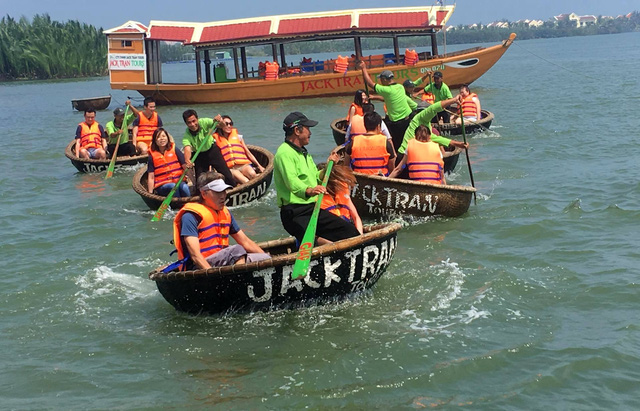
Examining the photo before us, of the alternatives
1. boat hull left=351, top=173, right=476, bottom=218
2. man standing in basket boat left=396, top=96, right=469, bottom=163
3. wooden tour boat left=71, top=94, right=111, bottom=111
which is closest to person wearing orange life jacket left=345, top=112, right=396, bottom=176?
boat hull left=351, top=173, right=476, bottom=218

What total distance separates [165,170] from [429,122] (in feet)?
13.1

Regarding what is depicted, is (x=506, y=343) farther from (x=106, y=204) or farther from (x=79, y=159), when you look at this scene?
(x=79, y=159)

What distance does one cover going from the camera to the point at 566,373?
6199 mm

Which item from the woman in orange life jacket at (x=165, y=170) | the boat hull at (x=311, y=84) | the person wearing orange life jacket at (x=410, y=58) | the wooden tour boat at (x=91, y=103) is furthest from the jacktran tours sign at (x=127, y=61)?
the woman in orange life jacket at (x=165, y=170)

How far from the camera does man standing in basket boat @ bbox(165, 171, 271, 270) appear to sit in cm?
711

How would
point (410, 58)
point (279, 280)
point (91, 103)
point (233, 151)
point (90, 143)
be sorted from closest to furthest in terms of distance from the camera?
point (279, 280)
point (233, 151)
point (90, 143)
point (410, 58)
point (91, 103)

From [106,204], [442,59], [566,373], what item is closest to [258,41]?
[442,59]

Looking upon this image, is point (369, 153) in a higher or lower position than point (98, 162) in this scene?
higher

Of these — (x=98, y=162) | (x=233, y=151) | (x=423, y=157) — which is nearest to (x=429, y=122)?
(x=423, y=157)

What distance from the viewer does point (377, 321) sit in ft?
24.3

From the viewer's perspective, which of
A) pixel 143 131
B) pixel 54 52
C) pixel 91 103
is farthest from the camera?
pixel 54 52

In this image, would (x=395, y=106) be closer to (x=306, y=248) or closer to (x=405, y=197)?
(x=405, y=197)

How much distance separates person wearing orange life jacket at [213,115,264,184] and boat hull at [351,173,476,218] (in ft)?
8.73

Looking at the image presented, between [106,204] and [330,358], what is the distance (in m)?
8.25
